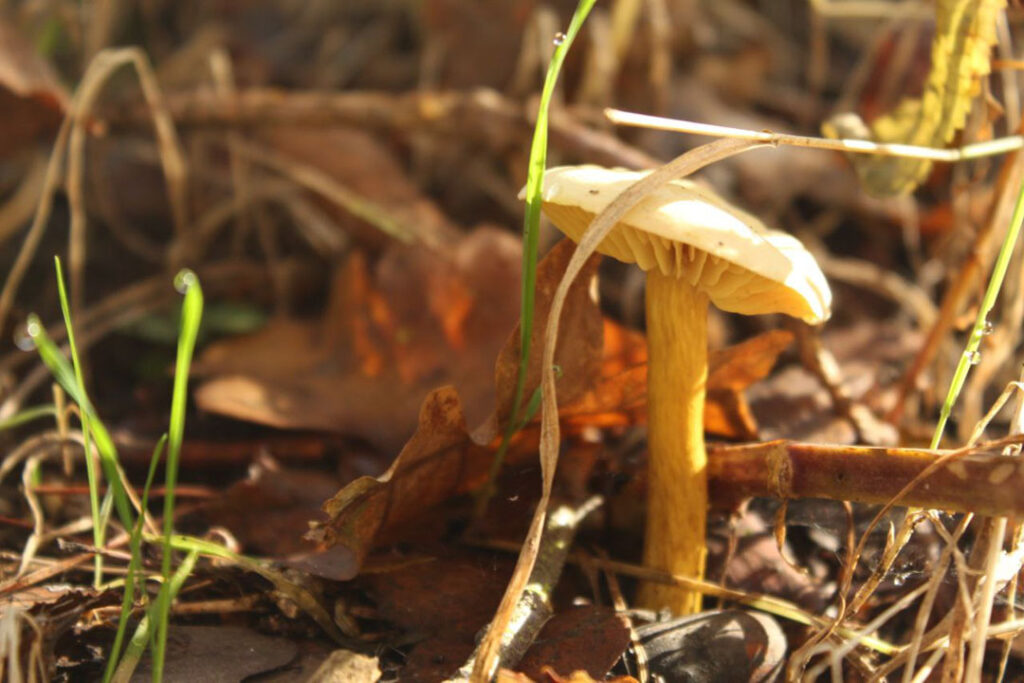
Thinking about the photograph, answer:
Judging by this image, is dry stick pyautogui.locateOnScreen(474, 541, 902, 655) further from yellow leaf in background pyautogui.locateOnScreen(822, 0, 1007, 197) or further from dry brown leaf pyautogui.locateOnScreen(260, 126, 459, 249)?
dry brown leaf pyautogui.locateOnScreen(260, 126, 459, 249)

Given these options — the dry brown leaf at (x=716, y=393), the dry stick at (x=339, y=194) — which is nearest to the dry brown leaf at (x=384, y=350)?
the dry stick at (x=339, y=194)

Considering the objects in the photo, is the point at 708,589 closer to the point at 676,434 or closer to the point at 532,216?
the point at 676,434

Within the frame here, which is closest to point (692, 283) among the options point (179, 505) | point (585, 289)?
point (585, 289)

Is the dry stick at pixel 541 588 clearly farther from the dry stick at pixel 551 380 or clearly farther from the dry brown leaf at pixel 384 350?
the dry brown leaf at pixel 384 350

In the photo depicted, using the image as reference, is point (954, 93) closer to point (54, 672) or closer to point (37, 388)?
point (54, 672)

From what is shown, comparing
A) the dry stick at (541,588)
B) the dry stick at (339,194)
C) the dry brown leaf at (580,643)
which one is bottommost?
the dry brown leaf at (580,643)

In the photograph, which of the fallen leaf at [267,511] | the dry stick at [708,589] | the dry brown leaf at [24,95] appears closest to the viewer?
the dry stick at [708,589]

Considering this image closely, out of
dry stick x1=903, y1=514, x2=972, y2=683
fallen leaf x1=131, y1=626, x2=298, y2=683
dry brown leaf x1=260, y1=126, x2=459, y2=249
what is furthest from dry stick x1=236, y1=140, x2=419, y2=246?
dry stick x1=903, y1=514, x2=972, y2=683
